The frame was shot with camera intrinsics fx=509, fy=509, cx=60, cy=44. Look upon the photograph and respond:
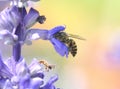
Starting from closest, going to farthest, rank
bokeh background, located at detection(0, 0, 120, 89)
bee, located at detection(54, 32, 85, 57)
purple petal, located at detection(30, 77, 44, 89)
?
purple petal, located at detection(30, 77, 44, 89) < bee, located at detection(54, 32, 85, 57) < bokeh background, located at detection(0, 0, 120, 89)

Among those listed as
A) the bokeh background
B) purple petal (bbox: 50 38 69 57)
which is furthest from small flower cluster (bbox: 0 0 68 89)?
the bokeh background

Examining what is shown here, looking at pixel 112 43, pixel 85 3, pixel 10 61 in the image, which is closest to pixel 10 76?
pixel 10 61

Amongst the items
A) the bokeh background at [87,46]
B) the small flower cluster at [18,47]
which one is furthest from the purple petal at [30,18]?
the bokeh background at [87,46]

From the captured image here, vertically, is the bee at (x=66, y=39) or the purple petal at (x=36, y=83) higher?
the bee at (x=66, y=39)

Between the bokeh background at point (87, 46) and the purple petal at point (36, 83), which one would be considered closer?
the purple petal at point (36, 83)

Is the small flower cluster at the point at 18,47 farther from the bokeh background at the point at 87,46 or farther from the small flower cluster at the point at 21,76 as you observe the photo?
the bokeh background at the point at 87,46

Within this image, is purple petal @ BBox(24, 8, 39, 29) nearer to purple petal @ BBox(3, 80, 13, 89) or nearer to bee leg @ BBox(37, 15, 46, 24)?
bee leg @ BBox(37, 15, 46, 24)

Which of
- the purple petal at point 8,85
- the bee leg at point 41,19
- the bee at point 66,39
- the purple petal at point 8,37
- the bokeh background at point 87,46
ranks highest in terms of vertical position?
the bee leg at point 41,19
